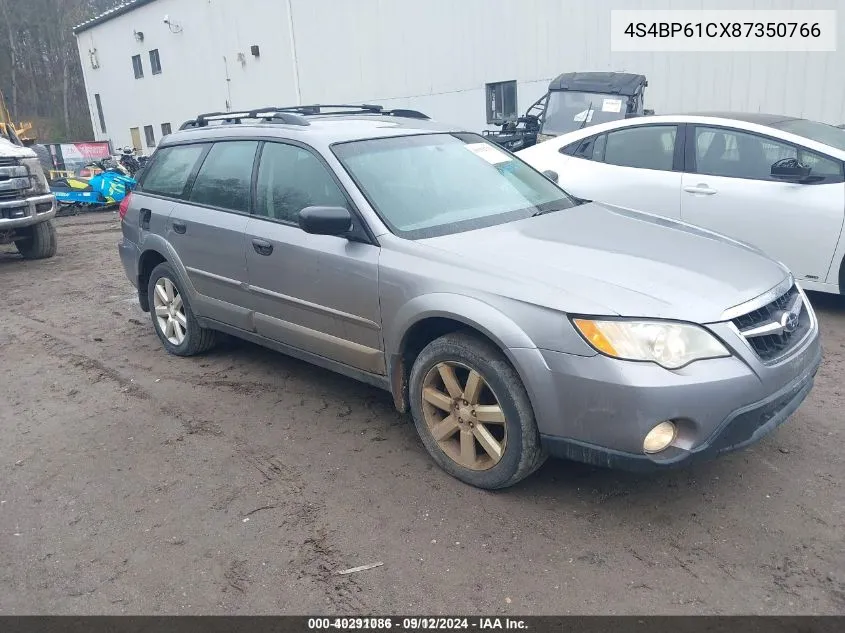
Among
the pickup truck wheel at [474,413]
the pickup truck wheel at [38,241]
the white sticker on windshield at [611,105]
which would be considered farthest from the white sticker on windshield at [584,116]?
the pickup truck wheel at [474,413]

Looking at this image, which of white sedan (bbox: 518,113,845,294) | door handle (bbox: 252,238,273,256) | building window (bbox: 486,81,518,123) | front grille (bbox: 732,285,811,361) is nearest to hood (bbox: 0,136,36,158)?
door handle (bbox: 252,238,273,256)

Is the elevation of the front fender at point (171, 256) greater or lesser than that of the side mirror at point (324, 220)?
lesser

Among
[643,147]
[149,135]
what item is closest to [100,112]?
[149,135]

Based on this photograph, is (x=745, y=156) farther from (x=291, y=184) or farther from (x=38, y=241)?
(x=38, y=241)

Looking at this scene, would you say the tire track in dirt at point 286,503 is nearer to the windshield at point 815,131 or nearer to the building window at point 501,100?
the windshield at point 815,131

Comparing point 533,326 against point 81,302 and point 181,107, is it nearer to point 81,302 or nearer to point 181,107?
point 81,302

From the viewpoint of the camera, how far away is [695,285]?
2.96 m

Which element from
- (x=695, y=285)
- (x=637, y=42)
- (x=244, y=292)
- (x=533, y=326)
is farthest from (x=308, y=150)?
(x=637, y=42)

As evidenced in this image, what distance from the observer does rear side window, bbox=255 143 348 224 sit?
388 cm

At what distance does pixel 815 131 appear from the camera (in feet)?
18.7

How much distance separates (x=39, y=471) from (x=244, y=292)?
58.7 inches

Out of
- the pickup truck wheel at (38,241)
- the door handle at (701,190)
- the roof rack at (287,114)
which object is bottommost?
the pickup truck wheel at (38,241)

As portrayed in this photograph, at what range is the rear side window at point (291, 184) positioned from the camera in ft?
12.7

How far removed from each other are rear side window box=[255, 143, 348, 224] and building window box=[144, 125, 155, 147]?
28.5 meters
